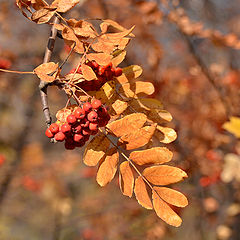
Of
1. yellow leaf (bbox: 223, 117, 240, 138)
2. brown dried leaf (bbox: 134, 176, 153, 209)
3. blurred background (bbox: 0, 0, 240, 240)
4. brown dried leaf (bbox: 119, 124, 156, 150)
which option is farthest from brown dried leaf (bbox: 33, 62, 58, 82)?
yellow leaf (bbox: 223, 117, 240, 138)

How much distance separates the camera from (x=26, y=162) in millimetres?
6191

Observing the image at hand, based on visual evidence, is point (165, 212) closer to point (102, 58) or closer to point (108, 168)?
point (108, 168)

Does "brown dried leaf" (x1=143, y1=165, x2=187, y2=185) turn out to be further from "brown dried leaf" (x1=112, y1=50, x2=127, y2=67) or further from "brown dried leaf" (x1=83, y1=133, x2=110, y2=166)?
"brown dried leaf" (x1=112, y1=50, x2=127, y2=67)

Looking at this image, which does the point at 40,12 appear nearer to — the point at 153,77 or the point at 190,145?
the point at 153,77

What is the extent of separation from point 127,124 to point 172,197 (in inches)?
8.6

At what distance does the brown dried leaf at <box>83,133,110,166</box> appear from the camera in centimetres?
79

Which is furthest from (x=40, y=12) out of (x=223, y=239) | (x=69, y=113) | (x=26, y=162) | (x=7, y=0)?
(x=26, y=162)

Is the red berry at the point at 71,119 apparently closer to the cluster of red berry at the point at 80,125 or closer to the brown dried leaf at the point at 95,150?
the cluster of red berry at the point at 80,125

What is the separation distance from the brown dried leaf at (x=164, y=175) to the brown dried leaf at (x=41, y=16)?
1.56ft

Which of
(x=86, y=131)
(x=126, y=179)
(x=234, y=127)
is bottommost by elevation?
(x=234, y=127)

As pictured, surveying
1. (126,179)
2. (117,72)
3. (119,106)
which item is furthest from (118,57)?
(126,179)

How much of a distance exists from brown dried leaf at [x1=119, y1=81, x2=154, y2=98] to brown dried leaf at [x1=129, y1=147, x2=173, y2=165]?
0.20 meters

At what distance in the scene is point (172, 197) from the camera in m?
0.76

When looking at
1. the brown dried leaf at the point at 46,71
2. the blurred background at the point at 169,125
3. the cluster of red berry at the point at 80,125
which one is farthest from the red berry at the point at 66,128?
the blurred background at the point at 169,125
